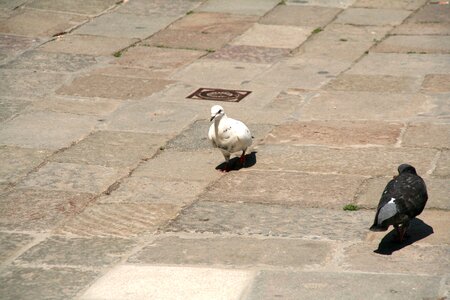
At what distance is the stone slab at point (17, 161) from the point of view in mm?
11826

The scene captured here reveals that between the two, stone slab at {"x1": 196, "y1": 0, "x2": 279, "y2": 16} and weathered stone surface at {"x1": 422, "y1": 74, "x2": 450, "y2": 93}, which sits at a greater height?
weathered stone surface at {"x1": 422, "y1": 74, "x2": 450, "y2": 93}

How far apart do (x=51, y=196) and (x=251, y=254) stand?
276cm

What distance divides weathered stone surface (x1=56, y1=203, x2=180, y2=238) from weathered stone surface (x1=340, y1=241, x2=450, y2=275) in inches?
81.6

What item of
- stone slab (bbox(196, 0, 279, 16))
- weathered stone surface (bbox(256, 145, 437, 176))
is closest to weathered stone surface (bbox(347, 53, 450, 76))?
stone slab (bbox(196, 0, 279, 16))

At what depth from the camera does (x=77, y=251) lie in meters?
9.74

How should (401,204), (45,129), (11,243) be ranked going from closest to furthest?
(401,204), (11,243), (45,129)

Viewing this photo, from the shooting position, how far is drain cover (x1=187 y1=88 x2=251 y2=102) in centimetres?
1460

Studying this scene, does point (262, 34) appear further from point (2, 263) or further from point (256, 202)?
point (2, 263)

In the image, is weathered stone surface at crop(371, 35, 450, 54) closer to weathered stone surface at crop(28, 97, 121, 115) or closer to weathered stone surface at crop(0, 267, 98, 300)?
weathered stone surface at crop(28, 97, 121, 115)

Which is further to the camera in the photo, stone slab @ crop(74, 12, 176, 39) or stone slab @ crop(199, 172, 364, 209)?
stone slab @ crop(74, 12, 176, 39)

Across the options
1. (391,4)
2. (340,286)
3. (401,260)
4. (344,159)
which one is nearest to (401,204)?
(401,260)

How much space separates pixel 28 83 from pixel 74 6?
14.8 ft

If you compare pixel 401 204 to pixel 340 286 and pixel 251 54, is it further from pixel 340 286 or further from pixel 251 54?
pixel 251 54

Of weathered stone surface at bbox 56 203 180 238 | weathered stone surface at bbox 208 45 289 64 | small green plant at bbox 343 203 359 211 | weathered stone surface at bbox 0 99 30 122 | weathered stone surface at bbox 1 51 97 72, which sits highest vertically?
weathered stone surface at bbox 56 203 180 238
